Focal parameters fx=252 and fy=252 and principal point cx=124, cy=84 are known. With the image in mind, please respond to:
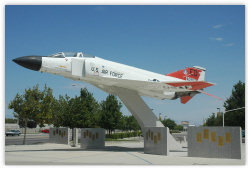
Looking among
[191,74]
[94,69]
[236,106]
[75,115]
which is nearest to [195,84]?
[191,74]

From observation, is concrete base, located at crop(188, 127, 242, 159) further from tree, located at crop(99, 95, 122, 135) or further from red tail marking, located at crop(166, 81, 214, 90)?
tree, located at crop(99, 95, 122, 135)

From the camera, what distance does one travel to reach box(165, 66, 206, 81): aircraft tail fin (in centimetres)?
2164

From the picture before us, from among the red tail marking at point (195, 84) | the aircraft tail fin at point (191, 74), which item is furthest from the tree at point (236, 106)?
the red tail marking at point (195, 84)

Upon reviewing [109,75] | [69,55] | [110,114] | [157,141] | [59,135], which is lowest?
[59,135]

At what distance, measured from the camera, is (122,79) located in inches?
695

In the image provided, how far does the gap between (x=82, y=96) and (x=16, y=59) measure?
19.2m

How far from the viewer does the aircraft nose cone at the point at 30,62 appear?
1556 cm

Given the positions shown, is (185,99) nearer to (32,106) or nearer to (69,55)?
(69,55)

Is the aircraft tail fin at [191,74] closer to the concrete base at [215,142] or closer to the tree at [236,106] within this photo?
the concrete base at [215,142]

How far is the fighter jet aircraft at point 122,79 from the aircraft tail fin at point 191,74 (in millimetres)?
688

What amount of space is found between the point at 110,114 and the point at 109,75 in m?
20.0

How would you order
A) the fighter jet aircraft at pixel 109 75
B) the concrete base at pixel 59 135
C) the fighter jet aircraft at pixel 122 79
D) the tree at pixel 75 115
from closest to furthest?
the fighter jet aircraft at pixel 109 75 < the fighter jet aircraft at pixel 122 79 < the concrete base at pixel 59 135 < the tree at pixel 75 115

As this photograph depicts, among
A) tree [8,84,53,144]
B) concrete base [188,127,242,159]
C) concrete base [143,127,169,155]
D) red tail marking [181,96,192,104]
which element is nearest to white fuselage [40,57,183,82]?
red tail marking [181,96,192,104]

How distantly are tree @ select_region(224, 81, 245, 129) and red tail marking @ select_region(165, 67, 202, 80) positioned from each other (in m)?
24.5
